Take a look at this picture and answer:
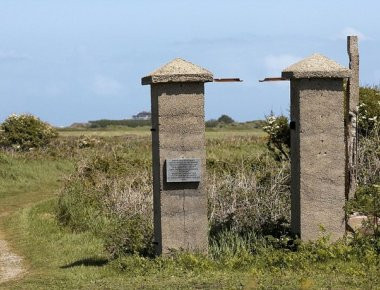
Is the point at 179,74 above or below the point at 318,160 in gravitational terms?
above

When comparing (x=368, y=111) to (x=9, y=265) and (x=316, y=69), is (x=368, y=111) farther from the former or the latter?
(x=9, y=265)

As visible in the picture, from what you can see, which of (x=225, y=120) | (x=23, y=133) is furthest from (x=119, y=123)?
(x=23, y=133)

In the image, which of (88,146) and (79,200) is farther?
(88,146)

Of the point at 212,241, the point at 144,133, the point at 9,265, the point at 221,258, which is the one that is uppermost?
the point at 144,133

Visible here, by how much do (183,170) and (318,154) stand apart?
6.68ft

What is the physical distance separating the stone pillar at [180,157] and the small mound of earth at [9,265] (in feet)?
8.27

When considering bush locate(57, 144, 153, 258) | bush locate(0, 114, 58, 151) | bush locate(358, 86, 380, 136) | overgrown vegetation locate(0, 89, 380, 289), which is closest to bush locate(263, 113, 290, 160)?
overgrown vegetation locate(0, 89, 380, 289)

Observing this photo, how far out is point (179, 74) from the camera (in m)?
13.3

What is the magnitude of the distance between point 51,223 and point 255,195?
238 inches

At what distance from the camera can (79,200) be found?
2005cm

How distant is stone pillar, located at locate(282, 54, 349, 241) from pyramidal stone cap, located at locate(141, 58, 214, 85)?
1.34 metres

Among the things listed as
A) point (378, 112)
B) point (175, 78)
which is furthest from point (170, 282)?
point (378, 112)

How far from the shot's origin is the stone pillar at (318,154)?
13375mm

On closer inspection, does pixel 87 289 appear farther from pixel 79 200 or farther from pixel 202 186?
pixel 79 200
